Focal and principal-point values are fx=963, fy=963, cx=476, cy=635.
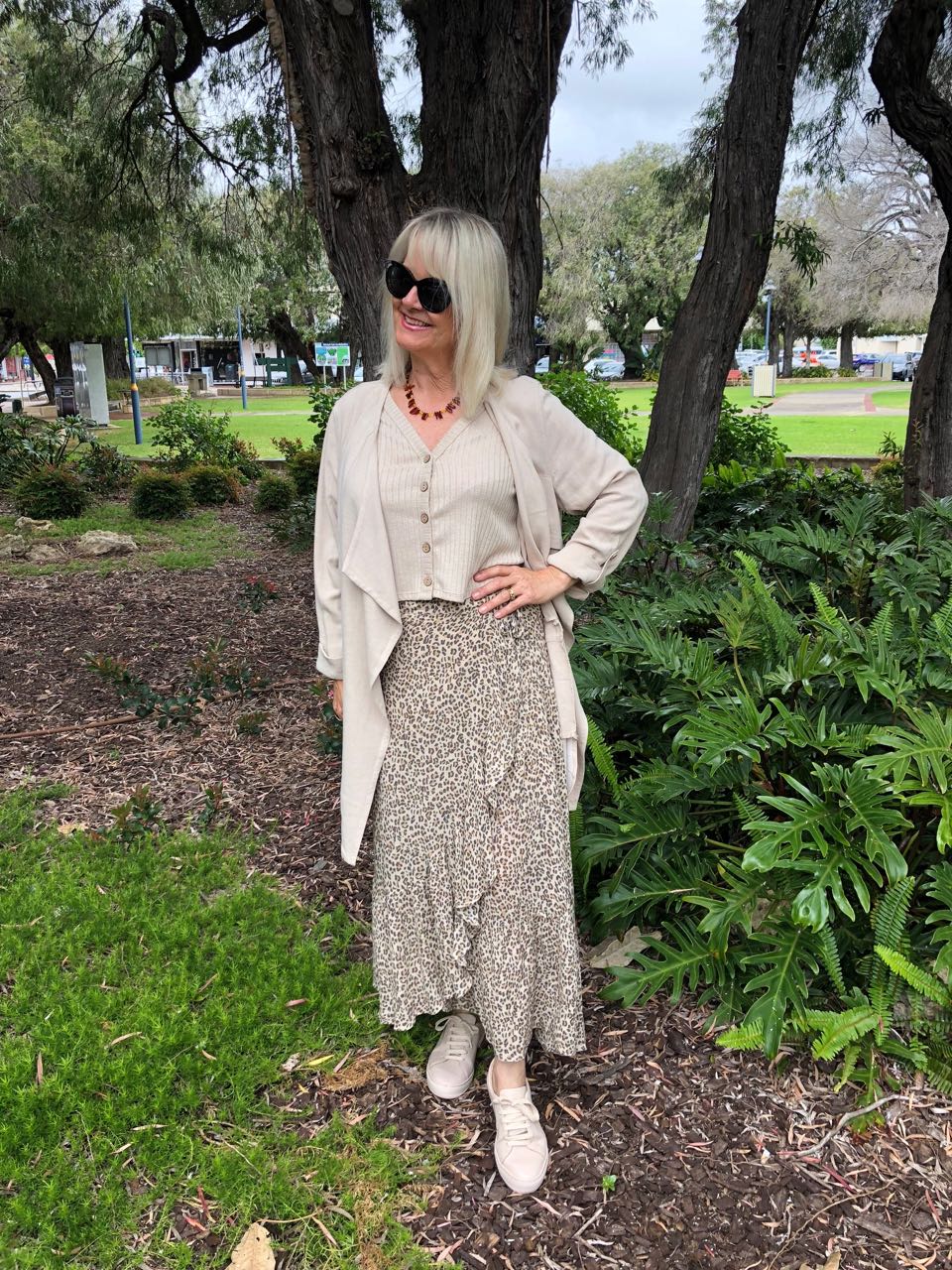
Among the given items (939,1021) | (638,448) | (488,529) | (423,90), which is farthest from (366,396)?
(638,448)

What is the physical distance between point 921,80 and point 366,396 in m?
5.86

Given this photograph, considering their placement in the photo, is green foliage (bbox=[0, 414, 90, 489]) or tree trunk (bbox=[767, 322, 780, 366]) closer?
green foliage (bbox=[0, 414, 90, 489])

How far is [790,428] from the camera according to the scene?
786 inches

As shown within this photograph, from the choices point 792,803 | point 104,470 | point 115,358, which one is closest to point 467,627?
point 792,803

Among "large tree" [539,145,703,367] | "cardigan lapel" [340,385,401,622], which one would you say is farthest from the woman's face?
"large tree" [539,145,703,367]

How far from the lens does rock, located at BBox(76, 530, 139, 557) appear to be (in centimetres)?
823

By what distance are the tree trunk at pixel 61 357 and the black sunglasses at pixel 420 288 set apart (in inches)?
1054

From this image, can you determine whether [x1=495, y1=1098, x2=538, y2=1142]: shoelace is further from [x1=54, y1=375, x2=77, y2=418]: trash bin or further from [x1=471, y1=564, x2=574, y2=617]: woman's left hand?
[x1=54, y1=375, x2=77, y2=418]: trash bin

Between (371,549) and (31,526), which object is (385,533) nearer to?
(371,549)

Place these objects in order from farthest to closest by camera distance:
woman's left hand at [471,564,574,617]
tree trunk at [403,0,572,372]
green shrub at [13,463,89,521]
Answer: green shrub at [13,463,89,521] < tree trunk at [403,0,572,372] < woman's left hand at [471,564,574,617]

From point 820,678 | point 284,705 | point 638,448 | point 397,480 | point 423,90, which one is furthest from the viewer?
point 638,448

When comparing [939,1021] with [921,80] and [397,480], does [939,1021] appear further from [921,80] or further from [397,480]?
[921,80]

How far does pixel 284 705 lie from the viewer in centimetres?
469

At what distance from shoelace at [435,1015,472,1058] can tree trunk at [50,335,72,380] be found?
26913 millimetres
